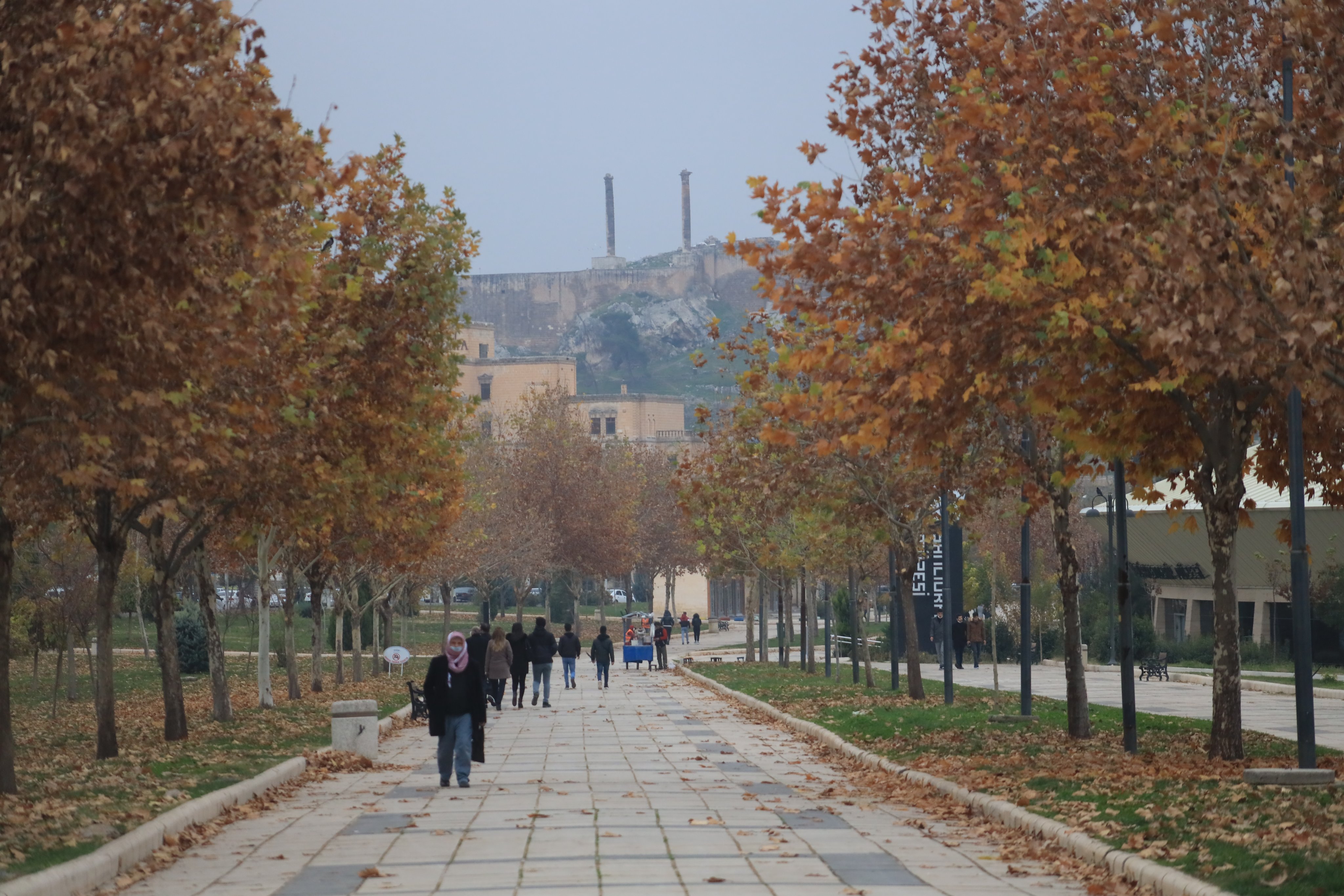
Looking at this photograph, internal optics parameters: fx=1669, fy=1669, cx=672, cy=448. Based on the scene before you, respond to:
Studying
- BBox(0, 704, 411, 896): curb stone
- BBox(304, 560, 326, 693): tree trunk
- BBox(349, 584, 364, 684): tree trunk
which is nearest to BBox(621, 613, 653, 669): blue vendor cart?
BBox(349, 584, 364, 684): tree trunk

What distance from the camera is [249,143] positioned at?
11180 millimetres

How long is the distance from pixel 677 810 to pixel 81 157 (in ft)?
23.8

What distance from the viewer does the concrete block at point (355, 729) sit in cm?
2042

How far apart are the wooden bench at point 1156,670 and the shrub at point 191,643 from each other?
25.9 meters

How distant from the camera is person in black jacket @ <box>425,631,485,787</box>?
677 inches

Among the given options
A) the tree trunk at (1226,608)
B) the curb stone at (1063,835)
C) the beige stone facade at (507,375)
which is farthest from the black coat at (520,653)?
the beige stone facade at (507,375)

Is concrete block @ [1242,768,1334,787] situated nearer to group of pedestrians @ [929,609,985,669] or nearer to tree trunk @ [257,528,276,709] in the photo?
tree trunk @ [257,528,276,709]

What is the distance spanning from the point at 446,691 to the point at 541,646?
17230 millimetres

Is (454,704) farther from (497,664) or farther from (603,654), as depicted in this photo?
(603,654)

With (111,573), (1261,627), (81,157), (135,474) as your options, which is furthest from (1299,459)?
(1261,627)

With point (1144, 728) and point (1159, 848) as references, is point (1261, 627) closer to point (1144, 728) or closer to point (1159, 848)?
point (1144, 728)

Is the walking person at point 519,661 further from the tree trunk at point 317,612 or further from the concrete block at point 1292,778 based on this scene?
the concrete block at point 1292,778

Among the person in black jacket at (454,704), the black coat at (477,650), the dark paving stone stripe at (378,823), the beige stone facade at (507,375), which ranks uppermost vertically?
the beige stone facade at (507,375)

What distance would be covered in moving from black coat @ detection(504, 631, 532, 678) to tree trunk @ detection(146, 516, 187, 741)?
1089 centimetres
